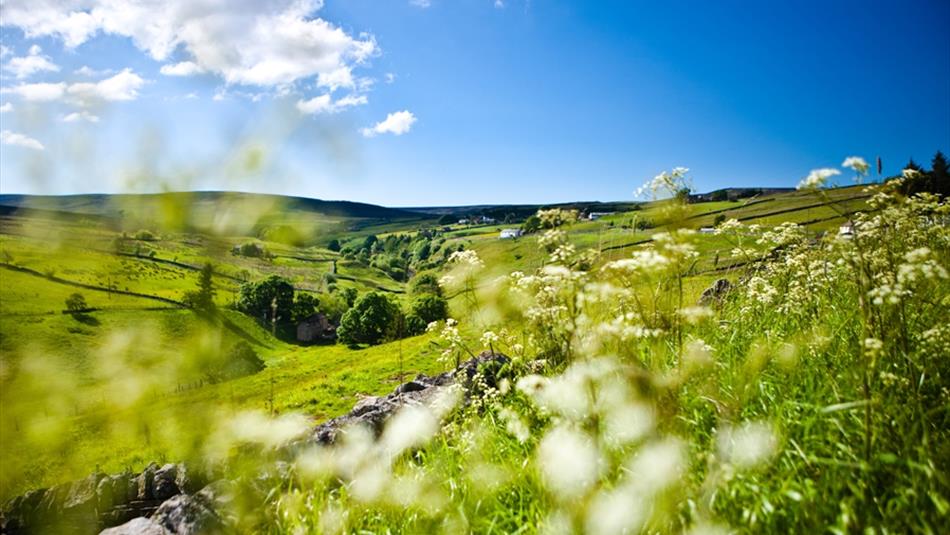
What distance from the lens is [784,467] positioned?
437 cm

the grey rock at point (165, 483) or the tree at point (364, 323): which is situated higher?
the grey rock at point (165, 483)

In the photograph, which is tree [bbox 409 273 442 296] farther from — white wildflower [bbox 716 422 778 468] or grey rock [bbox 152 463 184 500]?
grey rock [bbox 152 463 184 500]

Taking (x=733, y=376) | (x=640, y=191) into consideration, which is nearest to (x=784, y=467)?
(x=733, y=376)

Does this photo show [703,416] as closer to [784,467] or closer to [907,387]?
[784,467]

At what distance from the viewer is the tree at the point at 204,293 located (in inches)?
72.9

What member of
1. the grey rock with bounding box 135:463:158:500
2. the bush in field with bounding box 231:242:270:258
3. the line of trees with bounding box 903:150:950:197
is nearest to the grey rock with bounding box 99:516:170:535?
the bush in field with bounding box 231:242:270:258

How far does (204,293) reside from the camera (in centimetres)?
189

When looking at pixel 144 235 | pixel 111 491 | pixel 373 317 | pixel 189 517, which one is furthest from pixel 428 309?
pixel 144 235

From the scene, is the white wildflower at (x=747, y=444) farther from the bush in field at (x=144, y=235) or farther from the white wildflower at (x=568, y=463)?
the bush in field at (x=144, y=235)

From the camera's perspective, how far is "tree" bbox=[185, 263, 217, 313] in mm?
1853

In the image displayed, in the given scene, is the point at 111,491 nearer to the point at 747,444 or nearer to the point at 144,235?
the point at 144,235

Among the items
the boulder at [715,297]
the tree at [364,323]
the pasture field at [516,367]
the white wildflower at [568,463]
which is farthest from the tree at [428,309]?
the white wildflower at [568,463]

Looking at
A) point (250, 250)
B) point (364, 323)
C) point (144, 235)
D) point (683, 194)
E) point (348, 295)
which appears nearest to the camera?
point (144, 235)

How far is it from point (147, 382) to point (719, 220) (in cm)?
990
